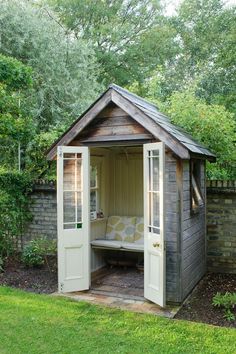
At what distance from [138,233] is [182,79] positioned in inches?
452

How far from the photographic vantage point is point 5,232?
297 inches

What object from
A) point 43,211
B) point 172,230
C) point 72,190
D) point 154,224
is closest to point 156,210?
point 154,224

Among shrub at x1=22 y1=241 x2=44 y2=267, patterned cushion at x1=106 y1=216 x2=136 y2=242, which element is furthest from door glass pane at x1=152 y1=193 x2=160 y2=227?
shrub at x1=22 y1=241 x2=44 y2=267

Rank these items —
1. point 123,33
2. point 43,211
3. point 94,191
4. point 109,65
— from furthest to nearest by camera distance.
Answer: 1. point 123,33
2. point 109,65
3. point 43,211
4. point 94,191

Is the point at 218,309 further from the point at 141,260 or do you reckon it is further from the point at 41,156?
the point at 41,156

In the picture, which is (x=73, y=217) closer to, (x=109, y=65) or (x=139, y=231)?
(x=139, y=231)

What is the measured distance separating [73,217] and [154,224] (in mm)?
1349

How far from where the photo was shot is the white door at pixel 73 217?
18.3 feet

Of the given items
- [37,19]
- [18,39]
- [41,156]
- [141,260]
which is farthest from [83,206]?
[37,19]

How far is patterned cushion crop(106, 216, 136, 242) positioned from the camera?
7117 mm

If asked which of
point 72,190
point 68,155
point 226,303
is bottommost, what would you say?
point 226,303

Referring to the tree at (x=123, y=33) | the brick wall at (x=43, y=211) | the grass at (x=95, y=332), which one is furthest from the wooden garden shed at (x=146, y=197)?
the tree at (x=123, y=33)

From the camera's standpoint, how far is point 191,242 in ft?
18.8

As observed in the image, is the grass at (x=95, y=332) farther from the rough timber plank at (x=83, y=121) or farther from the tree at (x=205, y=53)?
the tree at (x=205, y=53)
